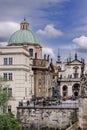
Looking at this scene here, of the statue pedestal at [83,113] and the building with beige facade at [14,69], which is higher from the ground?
the building with beige facade at [14,69]

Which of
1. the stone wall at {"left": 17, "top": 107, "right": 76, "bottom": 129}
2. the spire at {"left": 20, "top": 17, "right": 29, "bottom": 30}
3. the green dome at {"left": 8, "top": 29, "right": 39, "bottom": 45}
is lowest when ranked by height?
the stone wall at {"left": 17, "top": 107, "right": 76, "bottom": 129}

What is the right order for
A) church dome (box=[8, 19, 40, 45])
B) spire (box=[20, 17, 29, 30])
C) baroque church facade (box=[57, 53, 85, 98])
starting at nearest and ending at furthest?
1. church dome (box=[8, 19, 40, 45])
2. spire (box=[20, 17, 29, 30])
3. baroque church facade (box=[57, 53, 85, 98])

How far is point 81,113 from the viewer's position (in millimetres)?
23047

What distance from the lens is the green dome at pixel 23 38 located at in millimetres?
71062

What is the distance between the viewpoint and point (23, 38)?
233ft

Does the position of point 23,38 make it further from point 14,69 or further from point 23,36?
point 14,69

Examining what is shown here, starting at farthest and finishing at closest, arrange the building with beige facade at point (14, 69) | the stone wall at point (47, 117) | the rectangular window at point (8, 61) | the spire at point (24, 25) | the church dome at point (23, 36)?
1. the spire at point (24, 25)
2. the church dome at point (23, 36)
3. the rectangular window at point (8, 61)
4. the building with beige facade at point (14, 69)
5. the stone wall at point (47, 117)

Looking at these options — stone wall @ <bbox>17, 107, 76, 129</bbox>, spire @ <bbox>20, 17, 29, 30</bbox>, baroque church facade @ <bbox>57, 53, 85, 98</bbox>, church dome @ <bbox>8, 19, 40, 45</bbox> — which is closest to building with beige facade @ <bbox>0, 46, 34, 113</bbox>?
stone wall @ <bbox>17, 107, 76, 129</bbox>

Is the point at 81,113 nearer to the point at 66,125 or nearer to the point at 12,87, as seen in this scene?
the point at 66,125

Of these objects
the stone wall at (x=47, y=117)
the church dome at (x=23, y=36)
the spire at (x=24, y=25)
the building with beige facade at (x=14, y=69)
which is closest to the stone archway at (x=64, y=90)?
the church dome at (x=23, y=36)

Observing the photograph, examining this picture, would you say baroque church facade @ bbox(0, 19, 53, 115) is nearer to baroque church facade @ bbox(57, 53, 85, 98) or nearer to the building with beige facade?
the building with beige facade

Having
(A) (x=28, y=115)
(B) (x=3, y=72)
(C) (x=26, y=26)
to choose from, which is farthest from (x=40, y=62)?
(A) (x=28, y=115)

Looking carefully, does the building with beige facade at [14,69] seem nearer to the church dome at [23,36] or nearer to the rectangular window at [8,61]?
the rectangular window at [8,61]

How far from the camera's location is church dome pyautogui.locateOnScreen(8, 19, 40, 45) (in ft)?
233
